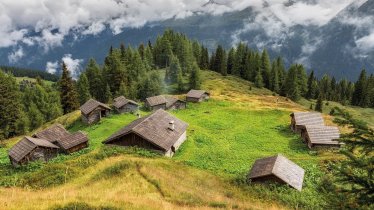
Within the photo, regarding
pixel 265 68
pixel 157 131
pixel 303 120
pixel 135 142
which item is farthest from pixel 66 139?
pixel 265 68

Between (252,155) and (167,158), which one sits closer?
(167,158)

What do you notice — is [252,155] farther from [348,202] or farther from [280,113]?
[348,202]

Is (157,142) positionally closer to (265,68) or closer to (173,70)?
(173,70)

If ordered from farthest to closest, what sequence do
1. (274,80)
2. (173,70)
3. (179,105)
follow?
(274,80) → (173,70) → (179,105)

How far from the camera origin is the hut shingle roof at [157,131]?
166 ft

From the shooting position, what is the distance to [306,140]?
6391 centimetres

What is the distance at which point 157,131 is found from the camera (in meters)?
53.2

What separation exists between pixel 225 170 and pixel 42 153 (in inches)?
986

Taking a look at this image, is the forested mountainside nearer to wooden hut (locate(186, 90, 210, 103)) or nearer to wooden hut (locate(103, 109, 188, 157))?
wooden hut (locate(186, 90, 210, 103))

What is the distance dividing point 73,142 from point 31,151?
255 inches

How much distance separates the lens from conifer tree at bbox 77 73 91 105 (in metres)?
120

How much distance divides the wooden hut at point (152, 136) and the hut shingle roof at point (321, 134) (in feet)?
71.1

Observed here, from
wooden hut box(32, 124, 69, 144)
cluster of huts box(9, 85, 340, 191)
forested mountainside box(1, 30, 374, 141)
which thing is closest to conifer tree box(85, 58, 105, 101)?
forested mountainside box(1, 30, 374, 141)

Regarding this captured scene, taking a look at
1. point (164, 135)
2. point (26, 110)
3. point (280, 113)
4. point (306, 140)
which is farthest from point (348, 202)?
point (26, 110)
